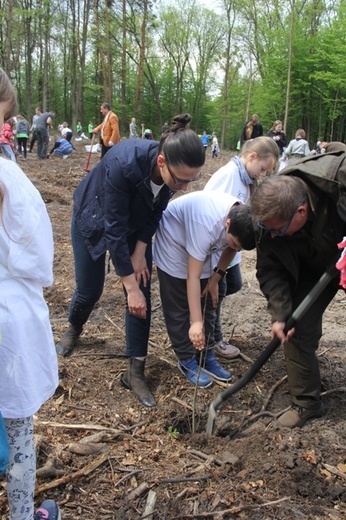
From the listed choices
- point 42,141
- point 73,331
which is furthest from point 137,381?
point 42,141

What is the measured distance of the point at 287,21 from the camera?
102ft

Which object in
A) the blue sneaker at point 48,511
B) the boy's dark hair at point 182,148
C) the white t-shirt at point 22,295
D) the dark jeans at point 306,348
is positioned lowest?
the blue sneaker at point 48,511

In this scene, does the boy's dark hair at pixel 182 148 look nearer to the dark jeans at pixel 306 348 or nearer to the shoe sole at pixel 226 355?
the dark jeans at pixel 306 348

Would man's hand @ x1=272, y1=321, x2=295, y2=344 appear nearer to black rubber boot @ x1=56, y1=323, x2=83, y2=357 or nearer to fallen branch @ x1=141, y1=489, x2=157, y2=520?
fallen branch @ x1=141, y1=489, x2=157, y2=520

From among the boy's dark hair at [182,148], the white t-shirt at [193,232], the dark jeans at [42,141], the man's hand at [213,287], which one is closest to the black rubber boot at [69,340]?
the white t-shirt at [193,232]

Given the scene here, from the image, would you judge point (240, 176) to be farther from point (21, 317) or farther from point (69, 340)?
point (21, 317)

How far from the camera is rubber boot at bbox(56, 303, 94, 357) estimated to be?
318 centimetres

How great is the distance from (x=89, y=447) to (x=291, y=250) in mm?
1506

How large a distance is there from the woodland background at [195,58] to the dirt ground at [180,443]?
21.3m

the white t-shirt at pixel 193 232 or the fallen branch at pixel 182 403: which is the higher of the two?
the white t-shirt at pixel 193 232

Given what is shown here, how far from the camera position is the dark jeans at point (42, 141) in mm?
13531

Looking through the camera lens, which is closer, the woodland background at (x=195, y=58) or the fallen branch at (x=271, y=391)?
the fallen branch at (x=271, y=391)

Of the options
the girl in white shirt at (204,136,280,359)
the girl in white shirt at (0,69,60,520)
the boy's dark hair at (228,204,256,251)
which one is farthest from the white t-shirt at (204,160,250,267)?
the girl in white shirt at (0,69,60,520)

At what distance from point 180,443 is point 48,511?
0.97 metres
